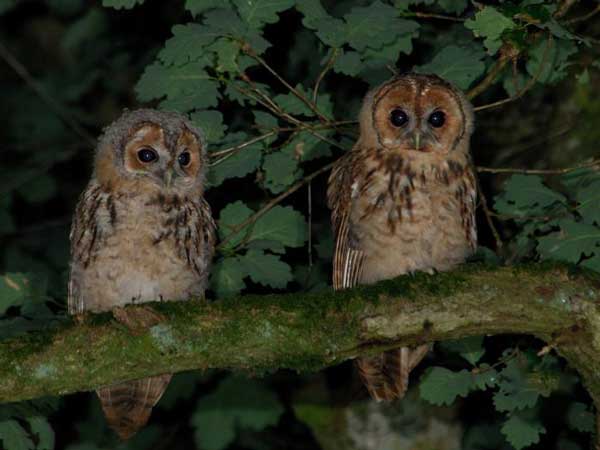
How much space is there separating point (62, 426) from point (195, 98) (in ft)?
9.91

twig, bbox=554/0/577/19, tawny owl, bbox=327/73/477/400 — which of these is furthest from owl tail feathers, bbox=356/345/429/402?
twig, bbox=554/0/577/19

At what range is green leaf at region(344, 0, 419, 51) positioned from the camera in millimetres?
4234

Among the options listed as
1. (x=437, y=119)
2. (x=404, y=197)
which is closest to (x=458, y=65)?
(x=437, y=119)

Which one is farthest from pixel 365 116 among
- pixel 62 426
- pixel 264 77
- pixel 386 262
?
pixel 62 426

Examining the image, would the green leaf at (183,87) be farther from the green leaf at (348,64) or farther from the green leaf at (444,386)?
the green leaf at (444,386)

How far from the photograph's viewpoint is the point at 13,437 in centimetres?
448

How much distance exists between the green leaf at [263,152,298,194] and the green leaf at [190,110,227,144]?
22 cm

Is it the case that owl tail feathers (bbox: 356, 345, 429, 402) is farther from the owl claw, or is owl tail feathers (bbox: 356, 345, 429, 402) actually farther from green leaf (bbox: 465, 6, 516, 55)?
green leaf (bbox: 465, 6, 516, 55)

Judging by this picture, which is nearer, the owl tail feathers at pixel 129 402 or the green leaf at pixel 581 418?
the owl tail feathers at pixel 129 402

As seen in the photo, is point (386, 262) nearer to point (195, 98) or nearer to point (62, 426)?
point (195, 98)

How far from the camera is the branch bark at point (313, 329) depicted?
11.7 ft

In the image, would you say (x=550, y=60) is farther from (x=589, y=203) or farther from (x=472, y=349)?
(x=472, y=349)

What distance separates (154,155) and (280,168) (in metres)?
0.50

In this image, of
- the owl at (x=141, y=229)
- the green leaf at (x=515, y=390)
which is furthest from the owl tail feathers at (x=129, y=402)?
the green leaf at (x=515, y=390)
